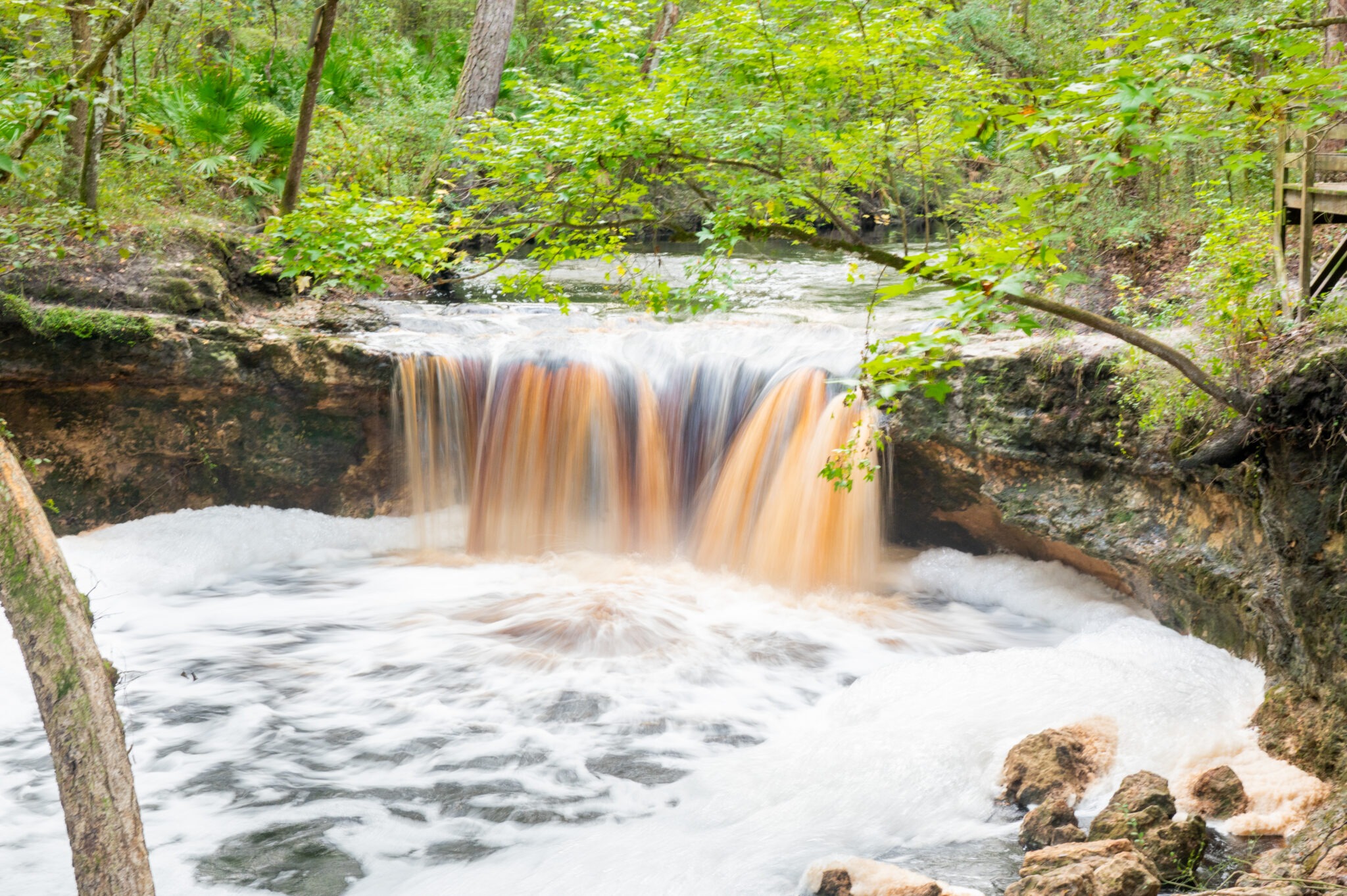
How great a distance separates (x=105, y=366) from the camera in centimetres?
854

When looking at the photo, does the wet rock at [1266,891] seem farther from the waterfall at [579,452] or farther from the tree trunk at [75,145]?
the tree trunk at [75,145]

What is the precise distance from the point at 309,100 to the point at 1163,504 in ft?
28.6

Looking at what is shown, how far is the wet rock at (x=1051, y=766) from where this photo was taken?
5059mm

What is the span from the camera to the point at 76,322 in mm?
8242

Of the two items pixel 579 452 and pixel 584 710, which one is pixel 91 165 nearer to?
pixel 579 452

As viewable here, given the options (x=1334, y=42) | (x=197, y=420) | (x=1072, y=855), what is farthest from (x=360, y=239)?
(x=1334, y=42)

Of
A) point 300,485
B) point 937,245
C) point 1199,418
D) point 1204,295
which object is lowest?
point 300,485

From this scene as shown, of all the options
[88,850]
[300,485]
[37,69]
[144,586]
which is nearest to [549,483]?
[300,485]

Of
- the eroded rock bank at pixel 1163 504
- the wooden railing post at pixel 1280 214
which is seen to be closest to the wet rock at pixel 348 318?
the eroded rock bank at pixel 1163 504

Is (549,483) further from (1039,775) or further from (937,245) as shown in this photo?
(937,245)

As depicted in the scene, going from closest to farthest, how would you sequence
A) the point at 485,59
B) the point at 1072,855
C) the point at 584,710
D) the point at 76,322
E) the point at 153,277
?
the point at 1072,855 < the point at 584,710 < the point at 76,322 < the point at 153,277 < the point at 485,59

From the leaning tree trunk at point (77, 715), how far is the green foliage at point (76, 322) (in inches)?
243

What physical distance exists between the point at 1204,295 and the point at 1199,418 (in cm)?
128

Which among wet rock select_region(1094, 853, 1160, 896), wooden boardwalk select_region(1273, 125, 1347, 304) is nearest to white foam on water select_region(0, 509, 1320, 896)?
wet rock select_region(1094, 853, 1160, 896)
